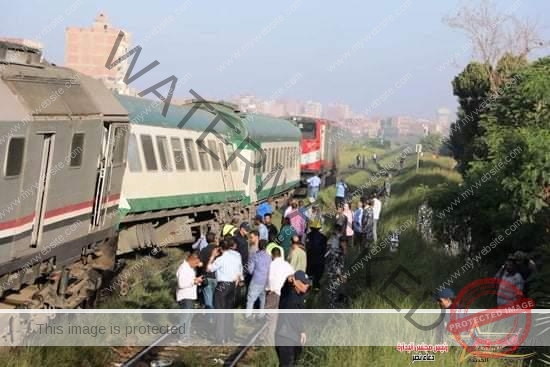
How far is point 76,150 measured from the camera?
35.3ft

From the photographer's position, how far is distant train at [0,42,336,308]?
9.20 metres

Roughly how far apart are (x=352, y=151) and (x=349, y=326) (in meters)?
94.8

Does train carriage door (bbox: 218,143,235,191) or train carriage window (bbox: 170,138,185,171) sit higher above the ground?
train carriage window (bbox: 170,138,185,171)

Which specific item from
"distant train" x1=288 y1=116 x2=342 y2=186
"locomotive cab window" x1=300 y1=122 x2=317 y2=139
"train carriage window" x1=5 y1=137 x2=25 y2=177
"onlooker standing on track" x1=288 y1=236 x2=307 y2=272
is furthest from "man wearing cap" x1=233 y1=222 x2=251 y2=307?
"locomotive cab window" x1=300 y1=122 x2=317 y2=139

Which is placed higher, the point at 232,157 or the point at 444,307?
the point at 232,157

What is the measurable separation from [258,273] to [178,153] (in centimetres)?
651

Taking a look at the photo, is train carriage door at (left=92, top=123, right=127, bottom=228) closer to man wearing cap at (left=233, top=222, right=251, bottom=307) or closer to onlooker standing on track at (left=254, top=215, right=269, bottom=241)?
man wearing cap at (left=233, top=222, right=251, bottom=307)

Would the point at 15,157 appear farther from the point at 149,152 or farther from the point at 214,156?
the point at 214,156

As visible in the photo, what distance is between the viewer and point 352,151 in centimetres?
10475

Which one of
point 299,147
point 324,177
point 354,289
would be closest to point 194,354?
point 354,289

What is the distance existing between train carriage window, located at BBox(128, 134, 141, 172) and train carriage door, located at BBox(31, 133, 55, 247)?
495cm

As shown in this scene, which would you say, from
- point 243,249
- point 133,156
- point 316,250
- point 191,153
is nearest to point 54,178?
point 243,249

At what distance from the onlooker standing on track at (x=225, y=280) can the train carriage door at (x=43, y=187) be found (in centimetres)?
285

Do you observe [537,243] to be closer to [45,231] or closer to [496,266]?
[496,266]
